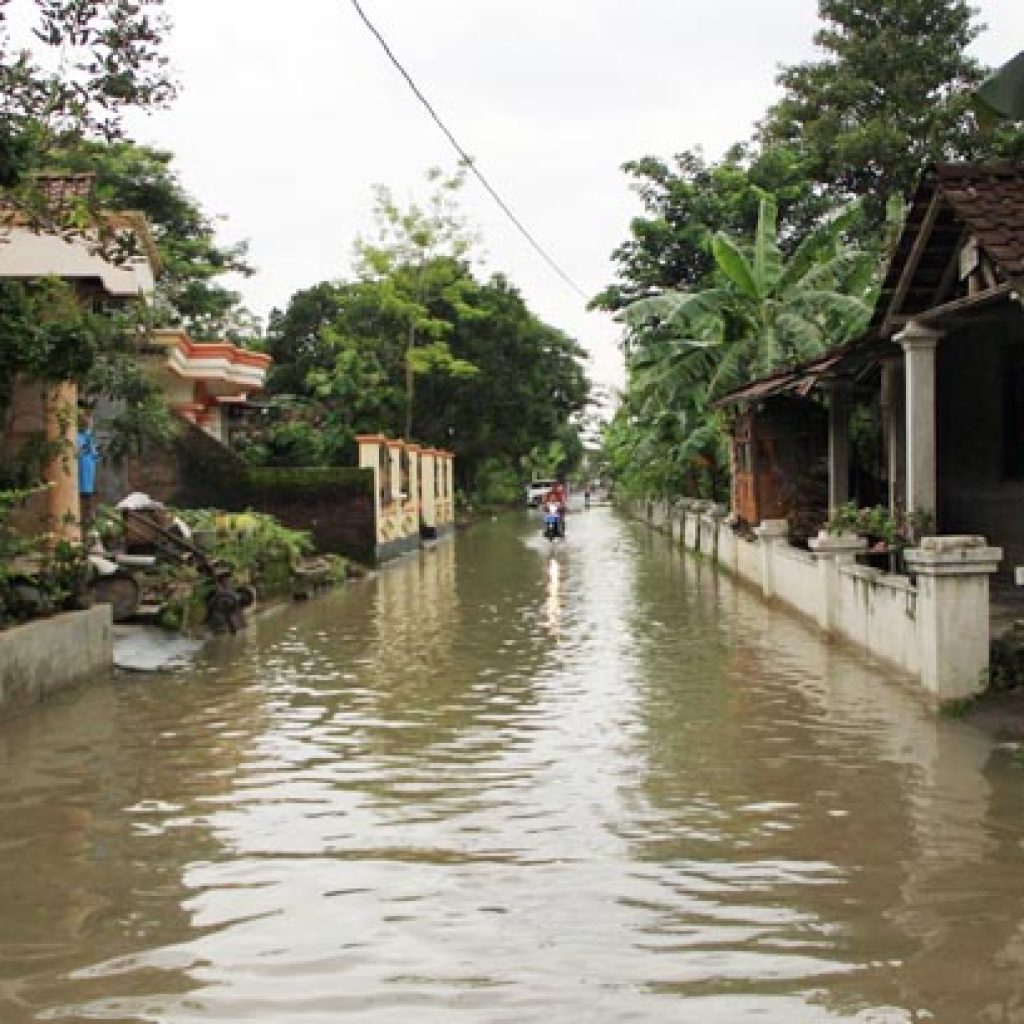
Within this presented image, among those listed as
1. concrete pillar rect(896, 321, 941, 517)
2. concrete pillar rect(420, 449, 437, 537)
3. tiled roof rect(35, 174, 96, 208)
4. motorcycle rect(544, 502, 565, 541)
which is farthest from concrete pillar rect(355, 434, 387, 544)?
concrete pillar rect(896, 321, 941, 517)

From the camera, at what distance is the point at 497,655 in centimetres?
1434

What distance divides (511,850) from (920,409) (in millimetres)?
7220

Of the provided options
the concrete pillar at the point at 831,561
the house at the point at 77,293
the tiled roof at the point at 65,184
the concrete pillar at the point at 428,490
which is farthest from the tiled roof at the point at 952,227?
the concrete pillar at the point at 428,490

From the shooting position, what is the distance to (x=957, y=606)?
10078 mm

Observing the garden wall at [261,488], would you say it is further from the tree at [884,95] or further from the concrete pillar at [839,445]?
the tree at [884,95]

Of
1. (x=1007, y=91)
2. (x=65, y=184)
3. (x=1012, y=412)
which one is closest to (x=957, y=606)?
(x=1007, y=91)

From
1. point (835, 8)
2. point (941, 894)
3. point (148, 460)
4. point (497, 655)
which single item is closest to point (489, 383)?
point (835, 8)

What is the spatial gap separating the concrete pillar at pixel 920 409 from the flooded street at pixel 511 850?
1.71m

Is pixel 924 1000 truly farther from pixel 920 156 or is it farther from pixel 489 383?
pixel 489 383

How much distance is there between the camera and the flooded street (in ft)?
16.3

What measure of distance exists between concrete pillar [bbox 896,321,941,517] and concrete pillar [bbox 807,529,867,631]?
1893 millimetres

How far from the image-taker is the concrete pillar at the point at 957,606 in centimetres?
995

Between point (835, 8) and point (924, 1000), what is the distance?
34.1m

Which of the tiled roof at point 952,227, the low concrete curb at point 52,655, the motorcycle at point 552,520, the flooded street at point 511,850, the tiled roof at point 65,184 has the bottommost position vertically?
the flooded street at point 511,850
